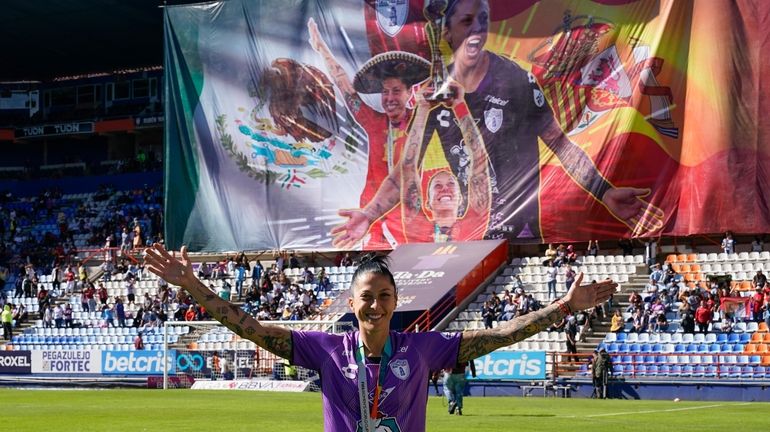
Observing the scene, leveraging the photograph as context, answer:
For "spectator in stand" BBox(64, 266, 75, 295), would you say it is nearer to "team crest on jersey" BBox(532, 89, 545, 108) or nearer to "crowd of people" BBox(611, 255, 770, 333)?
"team crest on jersey" BBox(532, 89, 545, 108)

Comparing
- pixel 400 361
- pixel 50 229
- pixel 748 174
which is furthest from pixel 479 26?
pixel 400 361

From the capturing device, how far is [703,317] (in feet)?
121

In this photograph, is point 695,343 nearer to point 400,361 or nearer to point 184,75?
point 184,75

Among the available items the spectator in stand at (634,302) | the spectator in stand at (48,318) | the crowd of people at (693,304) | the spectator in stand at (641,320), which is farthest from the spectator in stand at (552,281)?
the spectator in stand at (48,318)

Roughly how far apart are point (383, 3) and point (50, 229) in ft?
86.5

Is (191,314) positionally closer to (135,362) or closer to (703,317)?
(135,362)

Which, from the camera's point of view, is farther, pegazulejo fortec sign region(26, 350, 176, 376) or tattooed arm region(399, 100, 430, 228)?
tattooed arm region(399, 100, 430, 228)

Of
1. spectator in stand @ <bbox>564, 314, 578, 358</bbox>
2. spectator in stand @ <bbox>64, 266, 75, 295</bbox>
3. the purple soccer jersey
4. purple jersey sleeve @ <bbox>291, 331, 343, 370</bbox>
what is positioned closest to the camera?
the purple soccer jersey

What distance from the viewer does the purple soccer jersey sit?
19.0ft

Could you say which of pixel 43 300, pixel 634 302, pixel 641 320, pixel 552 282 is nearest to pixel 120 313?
pixel 43 300

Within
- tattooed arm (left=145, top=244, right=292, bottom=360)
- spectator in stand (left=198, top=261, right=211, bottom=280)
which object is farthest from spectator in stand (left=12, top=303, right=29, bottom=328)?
tattooed arm (left=145, top=244, right=292, bottom=360)

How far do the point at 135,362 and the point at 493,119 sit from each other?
1615cm

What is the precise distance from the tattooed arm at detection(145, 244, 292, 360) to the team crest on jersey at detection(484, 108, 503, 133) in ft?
Result: 136

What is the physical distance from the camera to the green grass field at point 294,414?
21764 mm
